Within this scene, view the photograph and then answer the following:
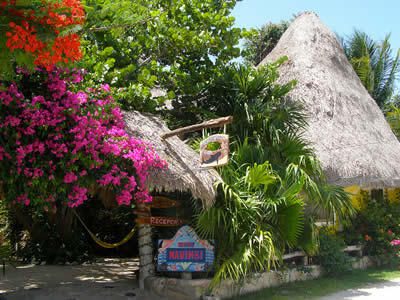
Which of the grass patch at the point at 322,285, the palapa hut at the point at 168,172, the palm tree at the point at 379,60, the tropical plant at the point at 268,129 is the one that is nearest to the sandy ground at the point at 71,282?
the palapa hut at the point at 168,172

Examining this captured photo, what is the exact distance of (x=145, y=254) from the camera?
6949 mm

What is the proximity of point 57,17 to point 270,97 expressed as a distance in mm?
6001

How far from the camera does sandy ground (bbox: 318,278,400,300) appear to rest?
695cm

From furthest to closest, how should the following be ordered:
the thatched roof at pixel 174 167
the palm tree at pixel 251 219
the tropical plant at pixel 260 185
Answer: the tropical plant at pixel 260 185 → the palm tree at pixel 251 219 → the thatched roof at pixel 174 167

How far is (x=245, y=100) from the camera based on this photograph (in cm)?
862

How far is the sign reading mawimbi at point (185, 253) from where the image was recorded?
6500 millimetres

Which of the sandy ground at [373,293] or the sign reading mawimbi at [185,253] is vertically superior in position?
the sign reading mawimbi at [185,253]

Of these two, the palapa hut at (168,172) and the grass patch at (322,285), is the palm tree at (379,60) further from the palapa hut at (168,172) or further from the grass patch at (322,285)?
the palapa hut at (168,172)

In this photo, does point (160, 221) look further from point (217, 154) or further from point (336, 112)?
point (336, 112)

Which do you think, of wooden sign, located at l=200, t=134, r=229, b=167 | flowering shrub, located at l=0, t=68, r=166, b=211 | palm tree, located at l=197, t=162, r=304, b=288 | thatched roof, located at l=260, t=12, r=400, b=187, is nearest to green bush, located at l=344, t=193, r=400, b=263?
thatched roof, located at l=260, t=12, r=400, b=187

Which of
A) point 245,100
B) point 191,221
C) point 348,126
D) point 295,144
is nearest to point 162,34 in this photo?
point 245,100

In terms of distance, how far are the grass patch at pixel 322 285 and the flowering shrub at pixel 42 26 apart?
15.5 ft

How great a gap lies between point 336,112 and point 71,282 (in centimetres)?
722

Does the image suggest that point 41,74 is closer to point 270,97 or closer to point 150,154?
point 150,154
